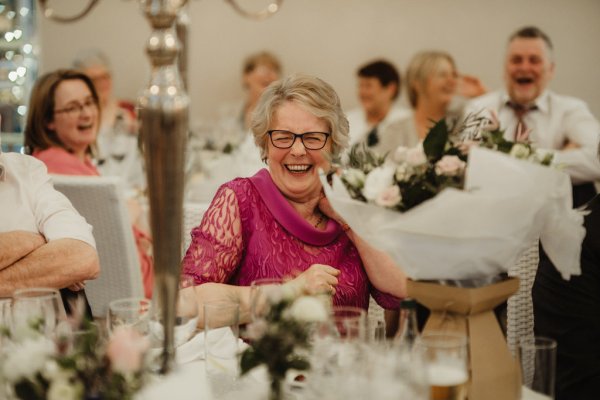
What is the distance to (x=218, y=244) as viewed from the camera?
2.34 m

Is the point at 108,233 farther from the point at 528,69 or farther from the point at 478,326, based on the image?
the point at 528,69

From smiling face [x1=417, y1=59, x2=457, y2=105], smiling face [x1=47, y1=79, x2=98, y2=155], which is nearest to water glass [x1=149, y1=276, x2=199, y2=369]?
smiling face [x1=47, y1=79, x2=98, y2=155]

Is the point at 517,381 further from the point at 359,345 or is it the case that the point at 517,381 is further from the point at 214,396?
the point at 214,396

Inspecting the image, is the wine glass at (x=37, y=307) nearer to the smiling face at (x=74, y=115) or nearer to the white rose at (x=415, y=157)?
the white rose at (x=415, y=157)

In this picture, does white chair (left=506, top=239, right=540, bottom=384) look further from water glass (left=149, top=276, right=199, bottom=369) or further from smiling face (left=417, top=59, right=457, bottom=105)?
smiling face (left=417, top=59, right=457, bottom=105)

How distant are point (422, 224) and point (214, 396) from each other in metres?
0.53

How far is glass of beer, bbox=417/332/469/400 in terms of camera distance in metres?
1.42

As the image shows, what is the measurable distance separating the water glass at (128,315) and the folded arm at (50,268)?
2.72 ft

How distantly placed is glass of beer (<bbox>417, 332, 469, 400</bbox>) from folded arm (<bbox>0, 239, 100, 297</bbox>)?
134cm

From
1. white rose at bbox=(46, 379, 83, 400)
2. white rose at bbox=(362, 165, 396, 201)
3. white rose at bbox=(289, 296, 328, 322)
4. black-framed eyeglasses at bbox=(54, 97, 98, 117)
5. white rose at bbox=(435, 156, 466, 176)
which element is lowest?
white rose at bbox=(46, 379, 83, 400)

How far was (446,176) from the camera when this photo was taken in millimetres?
1591

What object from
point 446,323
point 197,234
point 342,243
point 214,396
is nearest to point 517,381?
point 446,323

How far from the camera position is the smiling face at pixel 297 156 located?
2404 millimetres

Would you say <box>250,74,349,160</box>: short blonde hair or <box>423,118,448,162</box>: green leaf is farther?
<box>250,74,349,160</box>: short blonde hair
